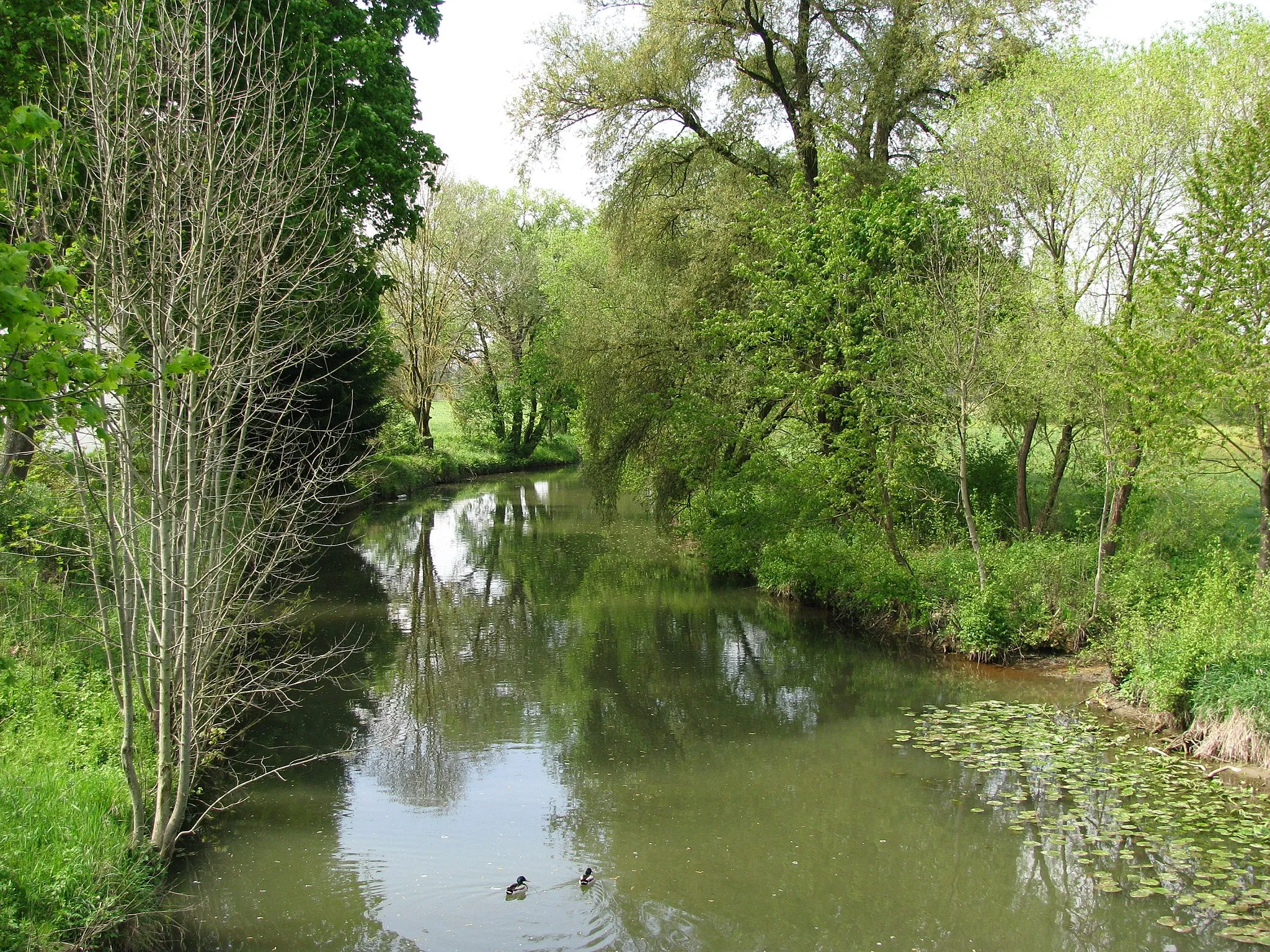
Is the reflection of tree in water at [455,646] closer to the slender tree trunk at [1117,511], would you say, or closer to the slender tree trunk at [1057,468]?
the slender tree trunk at [1117,511]

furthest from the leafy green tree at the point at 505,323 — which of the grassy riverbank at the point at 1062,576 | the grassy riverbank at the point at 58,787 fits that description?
the grassy riverbank at the point at 58,787

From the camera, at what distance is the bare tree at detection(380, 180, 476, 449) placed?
38.5m

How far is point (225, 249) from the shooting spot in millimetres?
7402

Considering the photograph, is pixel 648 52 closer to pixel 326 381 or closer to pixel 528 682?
pixel 326 381

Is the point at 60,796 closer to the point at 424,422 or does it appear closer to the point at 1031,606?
the point at 1031,606

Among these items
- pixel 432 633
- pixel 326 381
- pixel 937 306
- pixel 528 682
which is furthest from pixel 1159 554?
pixel 326 381

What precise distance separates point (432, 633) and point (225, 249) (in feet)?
31.7

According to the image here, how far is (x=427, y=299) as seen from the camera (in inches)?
1550

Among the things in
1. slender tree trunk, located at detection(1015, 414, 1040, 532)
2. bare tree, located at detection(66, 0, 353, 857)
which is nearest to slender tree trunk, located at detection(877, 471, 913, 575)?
slender tree trunk, located at detection(1015, 414, 1040, 532)

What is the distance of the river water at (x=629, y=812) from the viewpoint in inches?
278

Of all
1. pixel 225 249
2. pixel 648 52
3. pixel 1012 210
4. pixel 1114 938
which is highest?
pixel 648 52

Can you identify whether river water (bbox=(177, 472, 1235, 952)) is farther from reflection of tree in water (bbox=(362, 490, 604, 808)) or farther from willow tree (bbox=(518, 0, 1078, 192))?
willow tree (bbox=(518, 0, 1078, 192))

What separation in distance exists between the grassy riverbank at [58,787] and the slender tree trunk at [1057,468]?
14.4m

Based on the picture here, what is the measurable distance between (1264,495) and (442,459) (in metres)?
33.6
